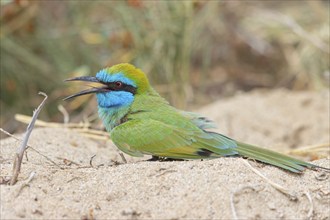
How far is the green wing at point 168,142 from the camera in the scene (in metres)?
3.41

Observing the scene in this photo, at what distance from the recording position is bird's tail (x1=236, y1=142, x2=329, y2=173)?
3.19m

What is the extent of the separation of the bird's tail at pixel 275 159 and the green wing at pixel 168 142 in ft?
0.23

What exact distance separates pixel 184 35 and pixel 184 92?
481mm

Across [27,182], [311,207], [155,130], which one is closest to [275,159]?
[311,207]

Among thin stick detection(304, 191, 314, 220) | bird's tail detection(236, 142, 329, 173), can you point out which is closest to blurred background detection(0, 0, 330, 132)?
bird's tail detection(236, 142, 329, 173)

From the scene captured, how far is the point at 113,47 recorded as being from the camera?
20.9ft

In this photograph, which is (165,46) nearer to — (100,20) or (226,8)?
(100,20)

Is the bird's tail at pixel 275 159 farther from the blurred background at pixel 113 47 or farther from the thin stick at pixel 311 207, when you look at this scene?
the blurred background at pixel 113 47

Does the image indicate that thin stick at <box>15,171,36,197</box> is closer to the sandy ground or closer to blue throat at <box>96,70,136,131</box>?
the sandy ground

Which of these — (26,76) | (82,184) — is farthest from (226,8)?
(82,184)

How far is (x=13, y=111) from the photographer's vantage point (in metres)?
6.32

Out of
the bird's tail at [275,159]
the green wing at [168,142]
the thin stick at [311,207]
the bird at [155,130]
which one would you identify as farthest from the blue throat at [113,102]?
the thin stick at [311,207]

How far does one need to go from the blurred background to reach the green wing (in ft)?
6.50

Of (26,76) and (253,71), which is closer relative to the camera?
(26,76)
